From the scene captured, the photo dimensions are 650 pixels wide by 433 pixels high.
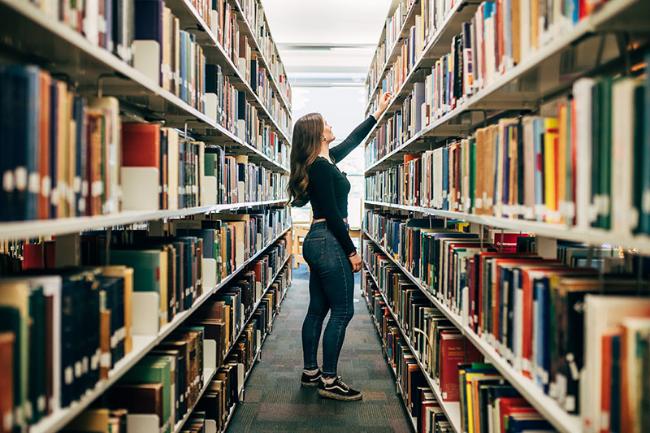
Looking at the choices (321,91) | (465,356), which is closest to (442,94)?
(465,356)

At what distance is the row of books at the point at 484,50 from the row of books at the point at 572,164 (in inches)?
2.0

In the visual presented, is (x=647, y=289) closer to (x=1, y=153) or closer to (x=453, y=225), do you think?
(x=1, y=153)

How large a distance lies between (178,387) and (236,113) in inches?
80.8

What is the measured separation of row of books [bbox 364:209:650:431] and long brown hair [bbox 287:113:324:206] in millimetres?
1072

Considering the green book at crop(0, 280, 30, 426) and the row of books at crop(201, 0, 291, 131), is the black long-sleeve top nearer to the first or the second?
the row of books at crop(201, 0, 291, 131)

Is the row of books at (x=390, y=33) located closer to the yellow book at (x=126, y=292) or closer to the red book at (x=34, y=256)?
the red book at (x=34, y=256)

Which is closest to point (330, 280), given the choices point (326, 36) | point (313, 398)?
point (313, 398)

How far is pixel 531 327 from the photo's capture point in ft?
4.34

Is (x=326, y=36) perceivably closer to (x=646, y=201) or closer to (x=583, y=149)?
(x=583, y=149)

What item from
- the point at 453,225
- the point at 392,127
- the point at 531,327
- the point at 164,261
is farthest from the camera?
the point at 392,127

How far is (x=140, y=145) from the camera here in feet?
5.41

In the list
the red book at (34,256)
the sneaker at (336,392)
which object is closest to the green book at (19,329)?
the red book at (34,256)

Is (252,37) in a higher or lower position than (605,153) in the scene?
higher

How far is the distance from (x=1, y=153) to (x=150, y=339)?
833 mm
